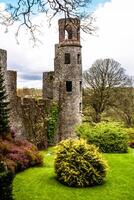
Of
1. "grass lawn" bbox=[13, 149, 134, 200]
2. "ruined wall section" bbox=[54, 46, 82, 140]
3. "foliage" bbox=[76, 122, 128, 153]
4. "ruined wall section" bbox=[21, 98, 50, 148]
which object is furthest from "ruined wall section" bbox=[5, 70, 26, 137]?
"grass lawn" bbox=[13, 149, 134, 200]

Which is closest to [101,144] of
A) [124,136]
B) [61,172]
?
[124,136]

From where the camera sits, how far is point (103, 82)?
Result: 52719 mm

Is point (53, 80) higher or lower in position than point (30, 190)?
higher

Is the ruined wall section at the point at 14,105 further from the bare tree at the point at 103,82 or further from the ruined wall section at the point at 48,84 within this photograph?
the bare tree at the point at 103,82

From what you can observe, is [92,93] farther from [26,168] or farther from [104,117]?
[26,168]

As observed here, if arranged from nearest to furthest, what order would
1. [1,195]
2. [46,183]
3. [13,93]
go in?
1. [1,195]
2. [46,183]
3. [13,93]

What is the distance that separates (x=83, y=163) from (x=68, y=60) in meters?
24.0

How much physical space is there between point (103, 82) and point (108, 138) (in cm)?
2399

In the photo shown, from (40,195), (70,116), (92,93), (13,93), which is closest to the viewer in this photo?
(40,195)

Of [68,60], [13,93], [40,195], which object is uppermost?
[68,60]

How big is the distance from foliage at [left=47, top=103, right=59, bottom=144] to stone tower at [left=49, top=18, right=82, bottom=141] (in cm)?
118

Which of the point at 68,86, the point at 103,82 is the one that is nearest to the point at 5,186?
the point at 68,86

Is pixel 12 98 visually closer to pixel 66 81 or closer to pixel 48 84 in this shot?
pixel 66 81

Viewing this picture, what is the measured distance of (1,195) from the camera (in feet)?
45.8
